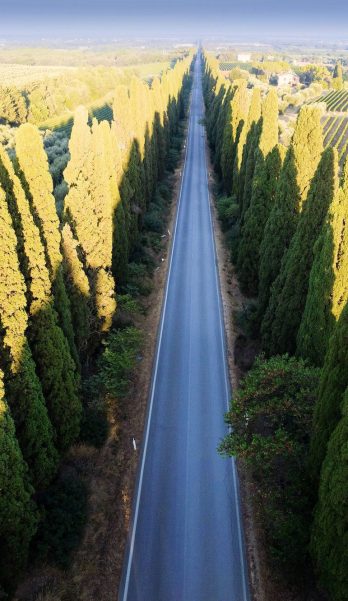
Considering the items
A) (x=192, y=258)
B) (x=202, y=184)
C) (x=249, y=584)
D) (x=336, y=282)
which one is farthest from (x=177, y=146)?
(x=249, y=584)

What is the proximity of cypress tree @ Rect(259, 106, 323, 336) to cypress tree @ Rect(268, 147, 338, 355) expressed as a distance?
1304mm

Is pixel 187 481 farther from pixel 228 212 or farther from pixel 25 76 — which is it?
pixel 25 76

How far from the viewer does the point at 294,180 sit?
20.4 m

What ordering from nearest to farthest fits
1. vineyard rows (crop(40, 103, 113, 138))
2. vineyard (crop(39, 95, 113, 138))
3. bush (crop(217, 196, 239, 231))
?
bush (crop(217, 196, 239, 231)) < vineyard rows (crop(40, 103, 113, 138)) < vineyard (crop(39, 95, 113, 138))

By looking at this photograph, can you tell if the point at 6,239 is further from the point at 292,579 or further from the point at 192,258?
the point at 192,258

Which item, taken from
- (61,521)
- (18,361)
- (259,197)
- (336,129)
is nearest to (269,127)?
(259,197)

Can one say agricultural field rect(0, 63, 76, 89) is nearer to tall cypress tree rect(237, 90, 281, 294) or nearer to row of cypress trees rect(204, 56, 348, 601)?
tall cypress tree rect(237, 90, 281, 294)

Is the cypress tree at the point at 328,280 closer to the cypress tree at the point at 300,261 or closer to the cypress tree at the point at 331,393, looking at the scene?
the cypress tree at the point at 300,261

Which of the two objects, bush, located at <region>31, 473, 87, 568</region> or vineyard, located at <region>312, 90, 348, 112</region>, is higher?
vineyard, located at <region>312, 90, 348, 112</region>

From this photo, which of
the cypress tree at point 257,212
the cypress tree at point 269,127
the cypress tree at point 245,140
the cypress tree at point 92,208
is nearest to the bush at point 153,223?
the cypress tree at point 245,140

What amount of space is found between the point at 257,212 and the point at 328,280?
12149 millimetres

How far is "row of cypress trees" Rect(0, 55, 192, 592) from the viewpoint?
1159 cm

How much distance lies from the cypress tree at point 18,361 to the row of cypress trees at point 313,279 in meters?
8.04

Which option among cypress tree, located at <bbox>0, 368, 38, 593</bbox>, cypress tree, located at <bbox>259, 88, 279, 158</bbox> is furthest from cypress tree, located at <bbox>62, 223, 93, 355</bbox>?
cypress tree, located at <bbox>259, 88, 279, 158</bbox>
